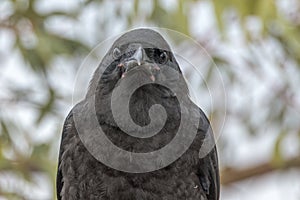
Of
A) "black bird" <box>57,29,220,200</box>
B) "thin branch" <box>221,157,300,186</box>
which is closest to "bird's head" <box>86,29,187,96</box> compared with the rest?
"black bird" <box>57,29,220,200</box>

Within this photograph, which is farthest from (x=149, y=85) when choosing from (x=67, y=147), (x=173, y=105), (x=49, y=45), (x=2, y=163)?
(x=49, y=45)

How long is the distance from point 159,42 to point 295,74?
11.1 ft

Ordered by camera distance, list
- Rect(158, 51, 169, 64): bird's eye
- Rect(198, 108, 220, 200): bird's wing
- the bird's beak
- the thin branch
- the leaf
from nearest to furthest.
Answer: the bird's beak
Rect(158, 51, 169, 64): bird's eye
Rect(198, 108, 220, 200): bird's wing
the leaf
the thin branch

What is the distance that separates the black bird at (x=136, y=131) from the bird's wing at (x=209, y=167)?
23 mm

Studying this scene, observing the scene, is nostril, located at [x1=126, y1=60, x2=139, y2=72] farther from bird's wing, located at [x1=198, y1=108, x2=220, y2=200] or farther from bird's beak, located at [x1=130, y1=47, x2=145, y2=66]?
bird's wing, located at [x1=198, y1=108, x2=220, y2=200]

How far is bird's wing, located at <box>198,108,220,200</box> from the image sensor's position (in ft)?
14.6

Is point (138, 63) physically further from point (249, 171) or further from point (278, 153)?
point (249, 171)

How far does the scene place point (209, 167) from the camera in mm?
4520

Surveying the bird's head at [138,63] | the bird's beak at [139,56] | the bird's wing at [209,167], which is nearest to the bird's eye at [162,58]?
the bird's head at [138,63]

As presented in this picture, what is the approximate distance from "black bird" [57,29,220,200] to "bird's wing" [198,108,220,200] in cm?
2

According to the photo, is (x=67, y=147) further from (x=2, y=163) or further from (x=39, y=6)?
(x=39, y=6)

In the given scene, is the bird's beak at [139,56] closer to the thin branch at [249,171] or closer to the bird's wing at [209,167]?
the bird's wing at [209,167]

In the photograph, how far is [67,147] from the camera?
441cm

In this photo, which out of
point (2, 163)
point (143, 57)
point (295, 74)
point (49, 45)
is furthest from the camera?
point (295, 74)
